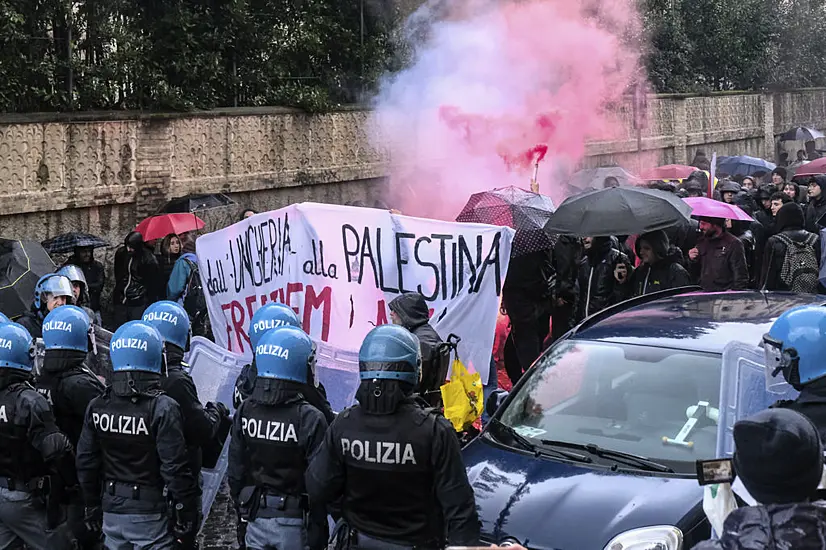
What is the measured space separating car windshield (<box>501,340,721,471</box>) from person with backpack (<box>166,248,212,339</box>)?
4912 mm

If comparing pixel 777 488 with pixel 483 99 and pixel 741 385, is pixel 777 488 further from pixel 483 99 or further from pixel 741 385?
pixel 483 99

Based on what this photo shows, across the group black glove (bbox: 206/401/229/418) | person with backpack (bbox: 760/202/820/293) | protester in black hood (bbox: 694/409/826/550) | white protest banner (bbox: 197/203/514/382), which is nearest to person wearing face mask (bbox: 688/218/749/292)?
person with backpack (bbox: 760/202/820/293)

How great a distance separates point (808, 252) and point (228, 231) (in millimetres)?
5001

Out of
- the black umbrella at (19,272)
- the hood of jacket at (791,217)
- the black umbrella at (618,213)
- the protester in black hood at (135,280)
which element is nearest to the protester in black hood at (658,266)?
the black umbrella at (618,213)

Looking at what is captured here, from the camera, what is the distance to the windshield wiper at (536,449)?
5.17 meters

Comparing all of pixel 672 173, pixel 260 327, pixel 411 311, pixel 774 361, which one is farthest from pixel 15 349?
pixel 672 173

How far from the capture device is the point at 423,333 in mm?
6461

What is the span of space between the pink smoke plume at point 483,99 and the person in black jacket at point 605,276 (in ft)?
21.4

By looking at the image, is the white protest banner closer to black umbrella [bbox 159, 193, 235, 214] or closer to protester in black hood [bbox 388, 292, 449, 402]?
protester in black hood [bbox 388, 292, 449, 402]

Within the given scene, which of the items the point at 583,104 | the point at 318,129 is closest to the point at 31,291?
the point at 318,129

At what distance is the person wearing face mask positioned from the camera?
9953mm

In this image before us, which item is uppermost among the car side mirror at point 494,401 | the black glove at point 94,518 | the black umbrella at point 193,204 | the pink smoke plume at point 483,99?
the pink smoke plume at point 483,99

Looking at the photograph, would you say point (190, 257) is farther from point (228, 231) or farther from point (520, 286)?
point (520, 286)

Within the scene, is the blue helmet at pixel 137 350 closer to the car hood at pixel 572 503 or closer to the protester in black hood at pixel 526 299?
the car hood at pixel 572 503
